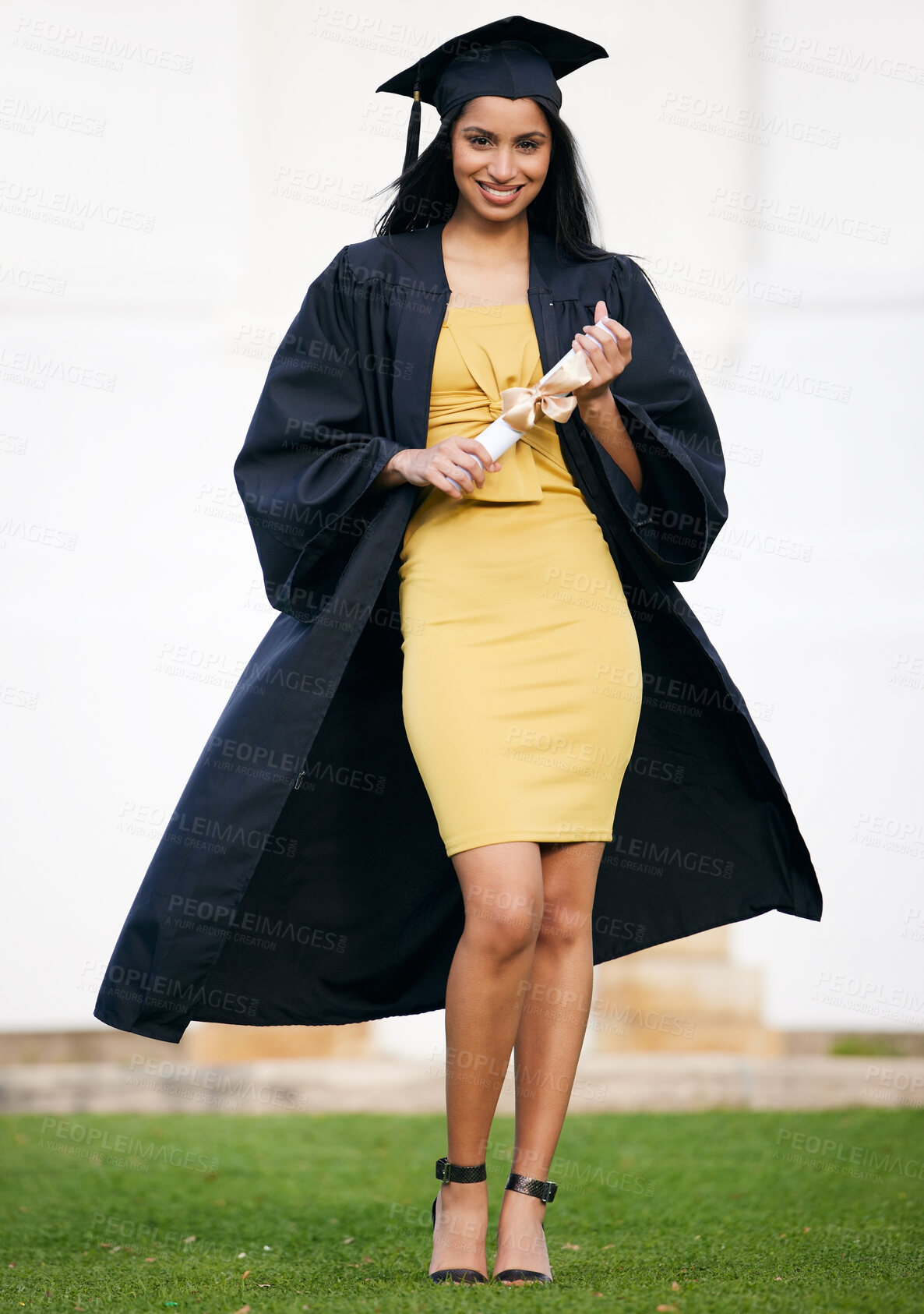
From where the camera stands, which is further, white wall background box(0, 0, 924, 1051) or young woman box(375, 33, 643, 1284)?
white wall background box(0, 0, 924, 1051)

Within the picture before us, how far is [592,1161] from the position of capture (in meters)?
3.83

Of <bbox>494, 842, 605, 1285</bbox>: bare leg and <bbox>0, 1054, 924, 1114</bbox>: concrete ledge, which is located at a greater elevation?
<bbox>494, 842, 605, 1285</bbox>: bare leg

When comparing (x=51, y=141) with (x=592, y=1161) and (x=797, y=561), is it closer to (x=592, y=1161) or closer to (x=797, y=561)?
(x=797, y=561)

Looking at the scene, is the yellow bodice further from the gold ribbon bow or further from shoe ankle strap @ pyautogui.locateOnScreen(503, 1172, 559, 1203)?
shoe ankle strap @ pyautogui.locateOnScreen(503, 1172, 559, 1203)

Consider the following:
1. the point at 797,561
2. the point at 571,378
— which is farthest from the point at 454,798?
the point at 797,561

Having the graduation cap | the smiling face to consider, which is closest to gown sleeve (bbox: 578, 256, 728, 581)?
the smiling face

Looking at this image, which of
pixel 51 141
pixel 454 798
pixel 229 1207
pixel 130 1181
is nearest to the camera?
pixel 454 798

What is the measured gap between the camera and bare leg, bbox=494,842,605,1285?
227 centimetres

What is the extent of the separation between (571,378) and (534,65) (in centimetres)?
60

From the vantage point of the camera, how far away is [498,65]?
242 cm

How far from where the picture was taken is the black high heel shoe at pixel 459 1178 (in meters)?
2.17

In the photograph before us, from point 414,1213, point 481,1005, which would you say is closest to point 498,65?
point 481,1005

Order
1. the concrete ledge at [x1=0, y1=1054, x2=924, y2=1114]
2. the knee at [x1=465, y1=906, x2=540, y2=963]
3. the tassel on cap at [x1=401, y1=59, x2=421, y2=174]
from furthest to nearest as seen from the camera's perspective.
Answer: the concrete ledge at [x1=0, y1=1054, x2=924, y2=1114], the tassel on cap at [x1=401, y1=59, x2=421, y2=174], the knee at [x1=465, y1=906, x2=540, y2=963]

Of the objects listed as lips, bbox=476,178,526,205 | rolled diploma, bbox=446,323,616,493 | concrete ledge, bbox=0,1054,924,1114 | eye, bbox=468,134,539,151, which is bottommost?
concrete ledge, bbox=0,1054,924,1114
